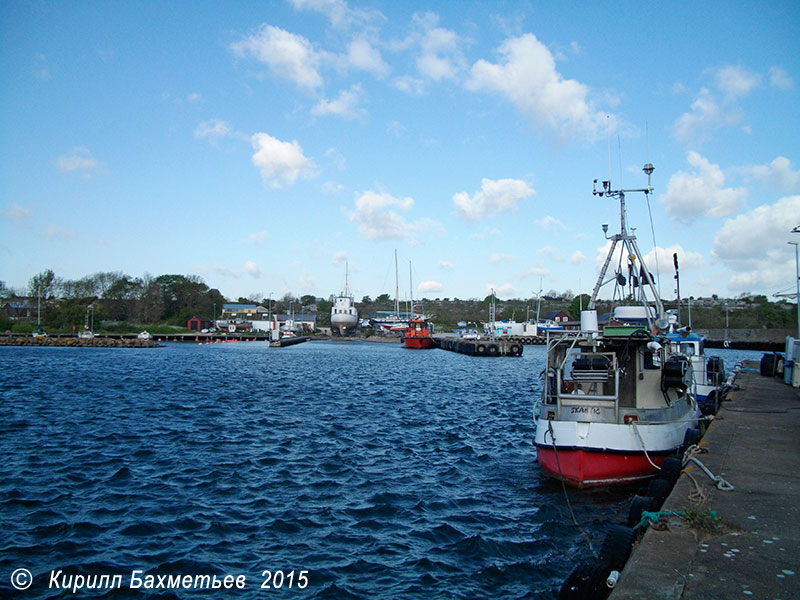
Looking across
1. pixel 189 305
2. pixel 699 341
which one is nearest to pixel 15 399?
pixel 699 341

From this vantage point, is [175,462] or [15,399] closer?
[175,462]

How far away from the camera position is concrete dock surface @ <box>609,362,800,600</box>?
5.93 meters

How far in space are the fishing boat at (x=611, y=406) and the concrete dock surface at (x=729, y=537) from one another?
4.91 feet

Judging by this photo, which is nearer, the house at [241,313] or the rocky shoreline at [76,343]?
the rocky shoreline at [76,343]

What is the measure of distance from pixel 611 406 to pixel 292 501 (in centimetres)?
790

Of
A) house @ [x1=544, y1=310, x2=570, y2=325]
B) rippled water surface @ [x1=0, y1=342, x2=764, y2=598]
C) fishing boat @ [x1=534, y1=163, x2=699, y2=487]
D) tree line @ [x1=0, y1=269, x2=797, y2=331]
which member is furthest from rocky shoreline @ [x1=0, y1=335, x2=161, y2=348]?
fishing boat @ [x1=534, y1=163, x2=699, y2=487]

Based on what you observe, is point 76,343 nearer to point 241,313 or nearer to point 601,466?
point 241,313

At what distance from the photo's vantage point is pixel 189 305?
550 ft

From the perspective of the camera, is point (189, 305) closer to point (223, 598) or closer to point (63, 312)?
point (63, 312)

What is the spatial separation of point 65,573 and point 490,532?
24.6 ft

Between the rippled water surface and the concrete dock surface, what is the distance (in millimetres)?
2443

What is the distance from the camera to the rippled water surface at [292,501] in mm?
9414

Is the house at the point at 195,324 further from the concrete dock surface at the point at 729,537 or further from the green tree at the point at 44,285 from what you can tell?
the concrete dock surface at the point at 729,537

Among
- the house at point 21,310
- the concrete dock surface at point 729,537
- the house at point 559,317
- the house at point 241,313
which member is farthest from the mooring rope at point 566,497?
the house at point 241,313
